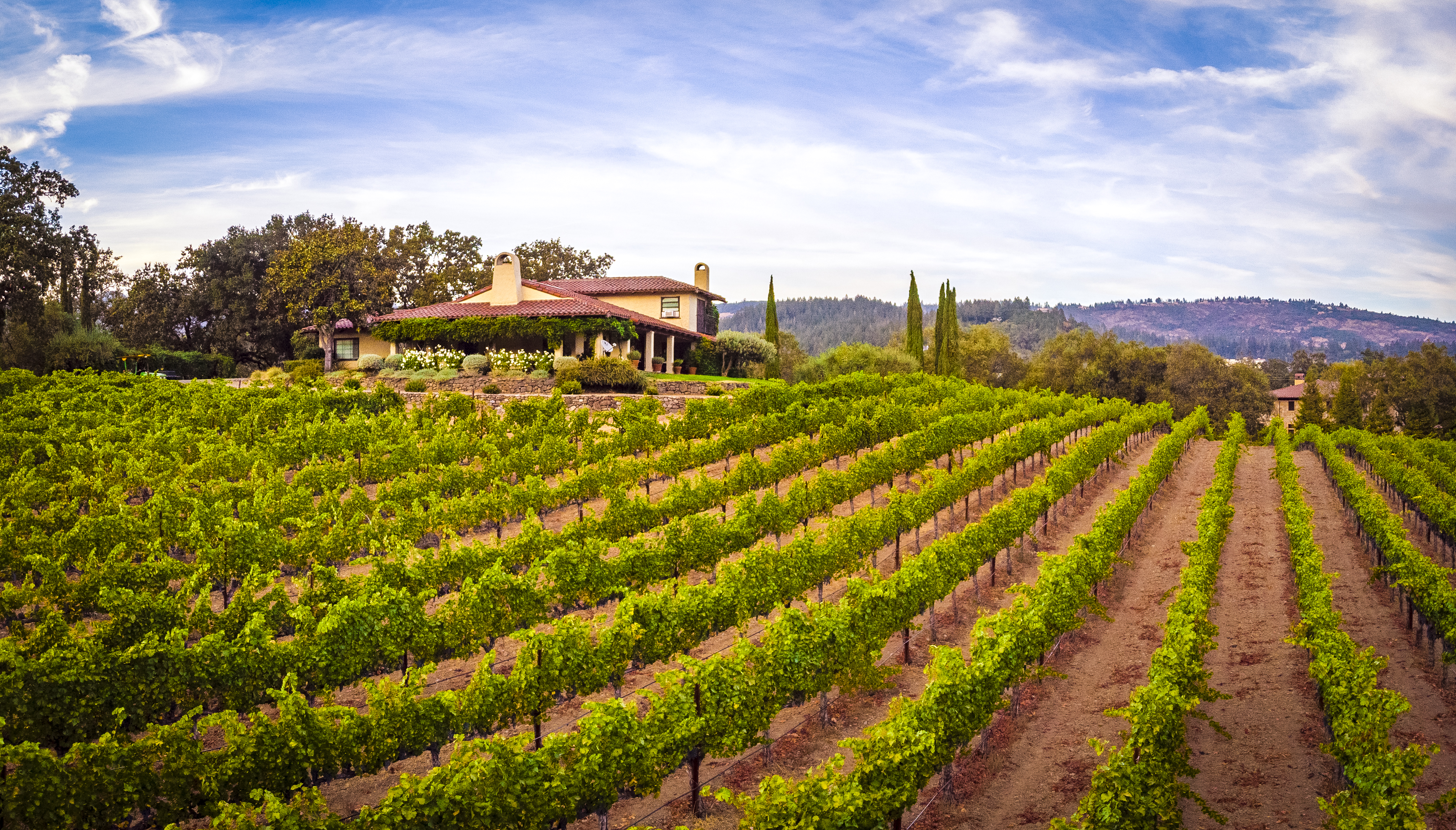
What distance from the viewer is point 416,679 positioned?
9.34m

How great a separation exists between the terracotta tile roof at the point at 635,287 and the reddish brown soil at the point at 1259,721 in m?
34.9

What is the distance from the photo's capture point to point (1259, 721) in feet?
39.5

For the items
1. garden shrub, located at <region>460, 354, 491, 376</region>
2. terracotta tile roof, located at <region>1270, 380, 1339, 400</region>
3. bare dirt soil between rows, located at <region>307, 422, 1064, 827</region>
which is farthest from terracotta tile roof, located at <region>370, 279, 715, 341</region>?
terracotta tile roof, located at <region>1270, 380, 1339, 400</region>

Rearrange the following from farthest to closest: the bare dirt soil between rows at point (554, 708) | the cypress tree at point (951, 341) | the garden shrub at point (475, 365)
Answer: the cypress tree at point (951, 341), the garden shrub at point (475, 365), the bare dirt soil between rows at point (554, 708)

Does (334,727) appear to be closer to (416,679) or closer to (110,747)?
(416,679)

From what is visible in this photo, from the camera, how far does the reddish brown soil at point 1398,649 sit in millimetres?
10617

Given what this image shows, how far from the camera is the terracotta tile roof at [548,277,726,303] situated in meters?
49.3

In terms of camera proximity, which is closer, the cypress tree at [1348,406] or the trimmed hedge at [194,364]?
the trimmed hedge at [194,364]

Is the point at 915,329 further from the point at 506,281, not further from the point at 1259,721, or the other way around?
the point at 1259,721

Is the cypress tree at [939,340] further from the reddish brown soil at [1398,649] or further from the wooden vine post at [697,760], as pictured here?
the wooden vine post at [697,760]

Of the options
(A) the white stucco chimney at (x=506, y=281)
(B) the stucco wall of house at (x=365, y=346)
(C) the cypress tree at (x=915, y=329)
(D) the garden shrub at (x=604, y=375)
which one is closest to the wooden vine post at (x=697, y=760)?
(D) the garden shrub at (x=604, y=375)

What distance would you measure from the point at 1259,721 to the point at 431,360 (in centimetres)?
3599

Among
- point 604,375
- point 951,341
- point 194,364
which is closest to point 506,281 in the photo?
point 604,375

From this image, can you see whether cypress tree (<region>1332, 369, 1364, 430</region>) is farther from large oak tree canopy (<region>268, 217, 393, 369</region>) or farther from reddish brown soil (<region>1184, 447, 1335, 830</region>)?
large oak tree canopy (<region>268, 217, 393, 369</region>)
